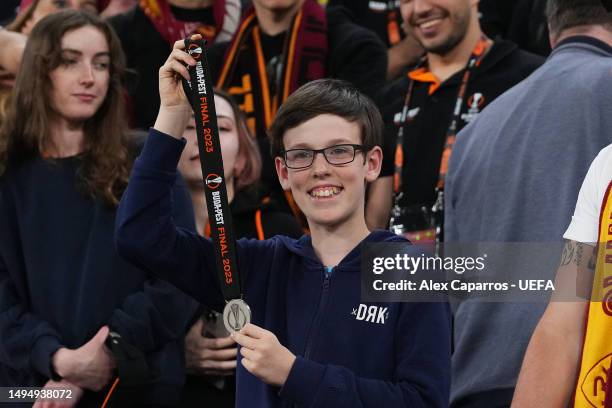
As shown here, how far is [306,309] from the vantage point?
3.05 m

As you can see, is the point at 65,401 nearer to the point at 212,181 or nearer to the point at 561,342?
the point at 212,181

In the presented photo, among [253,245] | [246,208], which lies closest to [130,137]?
[246,208]

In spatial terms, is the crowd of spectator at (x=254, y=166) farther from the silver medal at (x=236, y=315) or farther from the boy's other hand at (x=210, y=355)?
the silver medal at (x=236, y=315)

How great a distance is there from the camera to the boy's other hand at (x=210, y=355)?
14.1 ft

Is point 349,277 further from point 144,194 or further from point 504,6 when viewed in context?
point 504,6

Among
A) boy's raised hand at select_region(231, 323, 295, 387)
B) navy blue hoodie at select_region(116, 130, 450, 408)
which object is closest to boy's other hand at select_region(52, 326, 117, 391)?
navy blue hoodie at select_region(116, 130, 450, 408)

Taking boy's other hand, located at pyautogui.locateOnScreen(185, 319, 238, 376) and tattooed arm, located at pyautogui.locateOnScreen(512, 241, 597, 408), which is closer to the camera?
tattooed arm, located at pyautogui.locateOnScreen(512, 241, 597, 408)

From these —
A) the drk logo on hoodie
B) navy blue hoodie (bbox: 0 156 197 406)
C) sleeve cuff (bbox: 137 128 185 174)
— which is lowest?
navy blue hoodie (bbox: 0 156 197 406)

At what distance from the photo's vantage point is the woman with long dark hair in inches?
160

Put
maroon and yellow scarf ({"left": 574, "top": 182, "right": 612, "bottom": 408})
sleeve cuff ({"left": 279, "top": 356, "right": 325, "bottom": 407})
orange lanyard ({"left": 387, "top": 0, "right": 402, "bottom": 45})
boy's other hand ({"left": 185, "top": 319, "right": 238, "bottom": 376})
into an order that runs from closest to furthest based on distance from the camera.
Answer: maroon and yellow scarf ({"left": 574, "top": 182, "right": 612, "bottom": 408}) → sleeve cuff ({"left": 279, "top": 356, "right": 325, "bottom": 407}) → boy's other hand ({"left": 185, "top": 319, "right": 238, "bottom": 376}) → orange lanyard ({"left": 387, "top": 0, "right": 402, "bottom": 45})

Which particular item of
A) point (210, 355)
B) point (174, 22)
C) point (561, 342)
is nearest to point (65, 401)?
point (210, 355)

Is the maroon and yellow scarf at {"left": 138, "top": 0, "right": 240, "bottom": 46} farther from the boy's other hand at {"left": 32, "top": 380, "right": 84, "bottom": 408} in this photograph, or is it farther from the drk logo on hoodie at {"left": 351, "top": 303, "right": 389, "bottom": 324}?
the drk logo on hoodie at {"left": 351, "top": 303, "right": 389, "bottom": 324}

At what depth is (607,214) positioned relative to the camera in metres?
2.59

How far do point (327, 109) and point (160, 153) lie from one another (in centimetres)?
49
